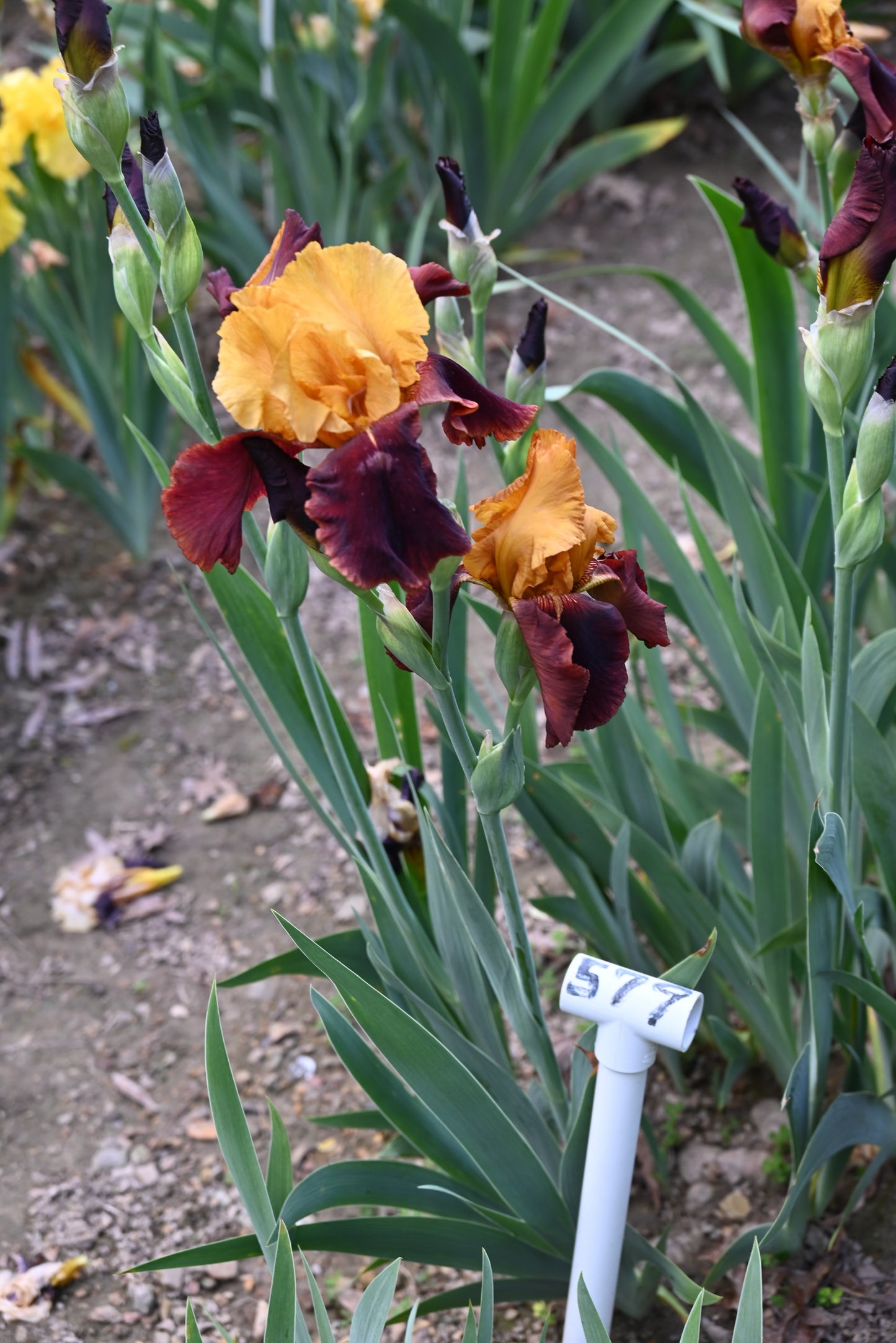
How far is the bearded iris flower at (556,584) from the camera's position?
682 millimetres

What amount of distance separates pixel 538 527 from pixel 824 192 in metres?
0.76

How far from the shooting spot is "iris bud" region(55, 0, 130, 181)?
76 cm

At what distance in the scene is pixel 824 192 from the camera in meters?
1.21

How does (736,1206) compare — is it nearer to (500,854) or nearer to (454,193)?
(500,854)

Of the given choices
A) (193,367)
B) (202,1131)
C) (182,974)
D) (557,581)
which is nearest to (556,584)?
(557,581)

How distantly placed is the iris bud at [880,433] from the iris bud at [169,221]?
483mm

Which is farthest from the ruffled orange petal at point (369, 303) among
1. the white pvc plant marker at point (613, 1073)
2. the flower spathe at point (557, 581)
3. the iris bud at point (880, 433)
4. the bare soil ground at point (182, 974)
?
the bare soil ground at point (182, 974)

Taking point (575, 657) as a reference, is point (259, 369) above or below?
above

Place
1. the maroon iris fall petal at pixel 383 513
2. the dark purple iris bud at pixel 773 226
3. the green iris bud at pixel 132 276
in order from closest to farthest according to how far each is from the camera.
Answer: the maroon iris fall petal at pixel 383 513
the green iris bud at pixel 132 276
the dark purple iris bud at pixel 773 226

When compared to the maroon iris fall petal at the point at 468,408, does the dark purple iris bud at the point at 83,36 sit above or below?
above

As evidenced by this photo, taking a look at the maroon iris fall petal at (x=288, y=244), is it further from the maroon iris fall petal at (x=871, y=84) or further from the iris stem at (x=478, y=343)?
the maroon iris fall petal at (x=871, y=84)

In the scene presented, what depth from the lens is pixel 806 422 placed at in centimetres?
145

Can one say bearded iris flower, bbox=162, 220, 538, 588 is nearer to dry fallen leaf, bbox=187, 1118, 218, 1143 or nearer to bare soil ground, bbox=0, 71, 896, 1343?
bare soil ground, bbox=0, 71, 896, 1343

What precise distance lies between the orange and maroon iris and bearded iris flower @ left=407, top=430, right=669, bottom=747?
65 centimetres
